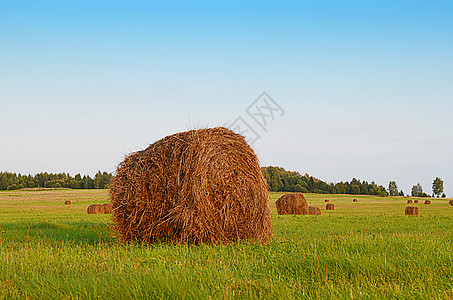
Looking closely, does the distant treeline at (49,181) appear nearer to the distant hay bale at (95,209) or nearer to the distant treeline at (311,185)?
the distant treeline at (311,185)

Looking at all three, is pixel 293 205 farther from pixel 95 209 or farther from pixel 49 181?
pixel 49 181

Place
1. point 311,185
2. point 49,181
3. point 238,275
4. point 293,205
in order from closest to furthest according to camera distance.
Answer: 1. point 238,275
2. point 293,205
3. point 311,185
4. point 49,181

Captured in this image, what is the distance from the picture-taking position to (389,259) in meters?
6.40

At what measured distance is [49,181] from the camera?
349 ft

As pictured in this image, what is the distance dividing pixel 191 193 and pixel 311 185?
9450 centimetres

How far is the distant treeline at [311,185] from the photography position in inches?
3893

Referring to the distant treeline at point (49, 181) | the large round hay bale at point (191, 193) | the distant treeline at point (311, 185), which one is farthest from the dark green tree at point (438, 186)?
the large round hay bale at point (191, 193)

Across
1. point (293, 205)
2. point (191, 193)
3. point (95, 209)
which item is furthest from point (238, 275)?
point (95, 209)

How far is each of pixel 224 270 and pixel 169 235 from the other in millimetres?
3629

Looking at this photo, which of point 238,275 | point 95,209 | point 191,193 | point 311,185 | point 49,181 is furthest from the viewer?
point 49,181

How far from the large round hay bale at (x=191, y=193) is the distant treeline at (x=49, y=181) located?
303ft

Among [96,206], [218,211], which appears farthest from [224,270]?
[96,206]

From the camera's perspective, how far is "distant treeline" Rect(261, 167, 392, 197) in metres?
98.9

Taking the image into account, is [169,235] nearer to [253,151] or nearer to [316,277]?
[253,151]
